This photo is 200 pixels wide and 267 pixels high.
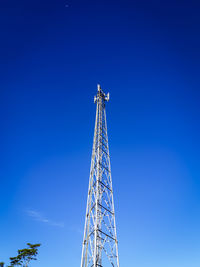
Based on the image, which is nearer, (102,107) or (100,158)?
(100,158)

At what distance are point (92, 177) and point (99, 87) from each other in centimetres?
1188

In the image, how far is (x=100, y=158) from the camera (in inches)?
723

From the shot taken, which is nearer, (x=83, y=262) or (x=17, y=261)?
(x=83, y=262)

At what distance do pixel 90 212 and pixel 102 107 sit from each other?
1259cm

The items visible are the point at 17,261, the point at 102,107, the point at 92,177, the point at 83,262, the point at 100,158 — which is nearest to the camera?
the point at 83,262

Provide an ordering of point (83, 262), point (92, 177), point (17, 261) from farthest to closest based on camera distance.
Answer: point (17, 261), point (92, 177), point (83, 262)

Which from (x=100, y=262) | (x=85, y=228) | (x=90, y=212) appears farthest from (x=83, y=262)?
(x=90, y=212)

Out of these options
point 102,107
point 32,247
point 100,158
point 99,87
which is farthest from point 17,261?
point 99,87

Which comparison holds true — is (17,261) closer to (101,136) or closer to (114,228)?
(114,228)

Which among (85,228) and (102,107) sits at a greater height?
(102,107)

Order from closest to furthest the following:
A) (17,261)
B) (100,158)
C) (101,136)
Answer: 1. (100,158)
2. (101,136)
3. (17,261)

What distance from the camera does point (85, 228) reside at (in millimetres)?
14547

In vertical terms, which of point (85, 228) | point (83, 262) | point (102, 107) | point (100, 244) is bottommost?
point (83, 262)

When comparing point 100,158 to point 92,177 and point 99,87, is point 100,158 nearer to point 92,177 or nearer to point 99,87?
point 92,177
